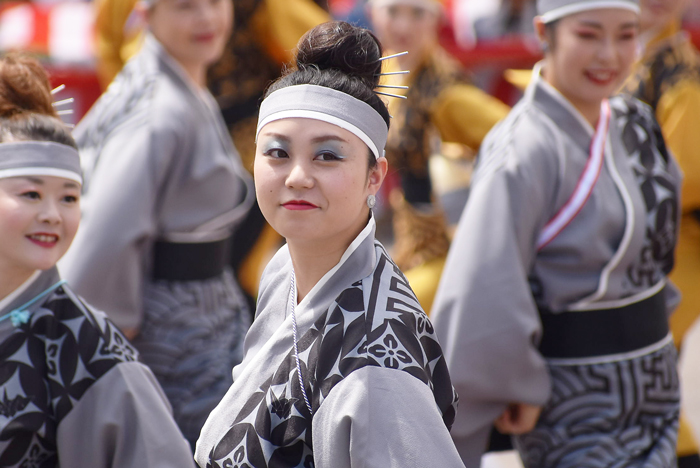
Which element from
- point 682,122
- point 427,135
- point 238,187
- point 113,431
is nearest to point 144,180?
point 238,187

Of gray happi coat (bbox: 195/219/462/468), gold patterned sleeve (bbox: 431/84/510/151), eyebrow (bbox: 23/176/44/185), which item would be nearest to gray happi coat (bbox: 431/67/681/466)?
gray happi coat (bbox: 195/219/462/468)

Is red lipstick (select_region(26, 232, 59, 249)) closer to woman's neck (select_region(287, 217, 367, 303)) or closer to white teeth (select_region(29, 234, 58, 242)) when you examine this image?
white teeth (select_region(29, 234, 58, 242))

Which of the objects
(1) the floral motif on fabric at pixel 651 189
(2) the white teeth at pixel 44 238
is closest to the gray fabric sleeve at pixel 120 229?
(2) the white teeth at pixel 44 238

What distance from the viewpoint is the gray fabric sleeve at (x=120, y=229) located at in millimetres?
2500

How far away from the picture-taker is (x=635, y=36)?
2264mm

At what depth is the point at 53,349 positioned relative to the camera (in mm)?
1704

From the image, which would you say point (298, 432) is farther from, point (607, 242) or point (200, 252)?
point (200, 252)

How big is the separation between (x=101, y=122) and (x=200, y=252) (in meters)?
0.51

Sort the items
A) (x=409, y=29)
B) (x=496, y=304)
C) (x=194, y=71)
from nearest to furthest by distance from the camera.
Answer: (x=496, y=304) < (x=194, y=71) < (x=409, y=29)

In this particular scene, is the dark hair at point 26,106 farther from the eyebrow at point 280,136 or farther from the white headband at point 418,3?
the white headband at point 418,3

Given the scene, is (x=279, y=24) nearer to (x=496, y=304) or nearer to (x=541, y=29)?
(x=541, y=29)

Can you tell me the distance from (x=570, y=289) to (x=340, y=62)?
963mm

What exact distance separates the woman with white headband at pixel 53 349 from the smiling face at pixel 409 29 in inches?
94.4

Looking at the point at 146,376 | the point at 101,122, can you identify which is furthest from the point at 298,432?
the point at 101,122
